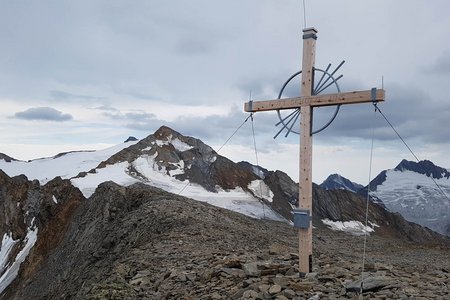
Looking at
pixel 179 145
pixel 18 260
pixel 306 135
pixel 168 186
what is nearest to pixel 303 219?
pixel 306 135

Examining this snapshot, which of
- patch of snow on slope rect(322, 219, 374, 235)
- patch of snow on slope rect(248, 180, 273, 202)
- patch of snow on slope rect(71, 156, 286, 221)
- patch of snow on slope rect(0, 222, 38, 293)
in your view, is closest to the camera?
patch of snow on slope rect(0, 222, 38, 293)

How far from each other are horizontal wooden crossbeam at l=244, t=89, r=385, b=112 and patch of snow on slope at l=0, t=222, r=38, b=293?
39.0 metres

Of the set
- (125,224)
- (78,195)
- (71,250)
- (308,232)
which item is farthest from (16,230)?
(308,232)

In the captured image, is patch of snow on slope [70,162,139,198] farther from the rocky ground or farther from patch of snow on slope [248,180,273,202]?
the rocky ground

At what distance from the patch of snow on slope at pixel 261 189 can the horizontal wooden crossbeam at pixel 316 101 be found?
48.3 m

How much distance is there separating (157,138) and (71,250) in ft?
123

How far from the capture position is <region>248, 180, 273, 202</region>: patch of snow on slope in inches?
2400

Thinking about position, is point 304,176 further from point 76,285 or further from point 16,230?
point 16,230

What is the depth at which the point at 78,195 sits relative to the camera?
43594 mm

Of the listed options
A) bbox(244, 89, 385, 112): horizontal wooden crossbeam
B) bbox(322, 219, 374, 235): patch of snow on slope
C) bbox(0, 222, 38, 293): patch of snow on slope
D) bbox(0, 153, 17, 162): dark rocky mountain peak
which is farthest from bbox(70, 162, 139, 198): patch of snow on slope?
bbox(0, 153, 17, 162): dark rocky mountain peak

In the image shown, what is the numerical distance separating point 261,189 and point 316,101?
5179 cm

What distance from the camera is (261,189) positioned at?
203ft

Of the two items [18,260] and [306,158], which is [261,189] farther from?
[306,158]

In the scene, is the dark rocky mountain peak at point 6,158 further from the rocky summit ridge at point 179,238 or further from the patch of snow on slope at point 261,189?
the patch of snow on slope at point 261,189
